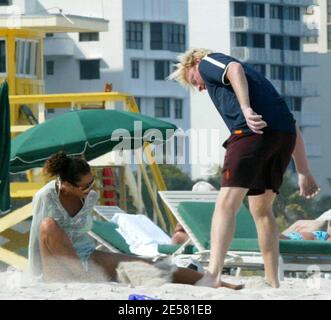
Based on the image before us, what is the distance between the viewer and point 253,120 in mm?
9297

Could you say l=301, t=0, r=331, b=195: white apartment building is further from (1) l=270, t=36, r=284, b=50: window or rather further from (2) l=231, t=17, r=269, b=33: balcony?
(2) l=231, t=17, r=269, b=33: balcony

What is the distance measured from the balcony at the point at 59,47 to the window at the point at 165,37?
12.4ft

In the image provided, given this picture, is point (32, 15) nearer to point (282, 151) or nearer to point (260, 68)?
point (260, 68)

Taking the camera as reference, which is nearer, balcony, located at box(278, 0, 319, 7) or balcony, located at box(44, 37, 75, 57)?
balcony, located at box(44, 37, 75, 57)

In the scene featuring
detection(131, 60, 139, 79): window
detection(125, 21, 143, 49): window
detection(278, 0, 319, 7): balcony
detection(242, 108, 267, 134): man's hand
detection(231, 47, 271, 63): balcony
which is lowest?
detection(131, 60, 139, 79): window

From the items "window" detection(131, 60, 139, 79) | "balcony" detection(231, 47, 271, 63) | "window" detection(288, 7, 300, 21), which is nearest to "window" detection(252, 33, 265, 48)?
"balcony" detection(231, 47, 271, 63)

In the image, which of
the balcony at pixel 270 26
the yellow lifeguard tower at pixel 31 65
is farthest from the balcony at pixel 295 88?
the yellow lifeguard tower at pixel 31 65

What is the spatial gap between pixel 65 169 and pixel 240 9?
76875mm

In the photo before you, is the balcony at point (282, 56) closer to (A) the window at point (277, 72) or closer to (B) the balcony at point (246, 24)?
(A) the window at point (277, 72)

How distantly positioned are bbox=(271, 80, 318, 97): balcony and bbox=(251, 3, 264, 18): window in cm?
336

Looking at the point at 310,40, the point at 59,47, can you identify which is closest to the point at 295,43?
the point at 310,40

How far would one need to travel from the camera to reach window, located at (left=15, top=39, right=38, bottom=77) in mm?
52625

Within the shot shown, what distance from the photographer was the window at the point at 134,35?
81.2m

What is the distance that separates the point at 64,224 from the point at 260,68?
7648 cm
